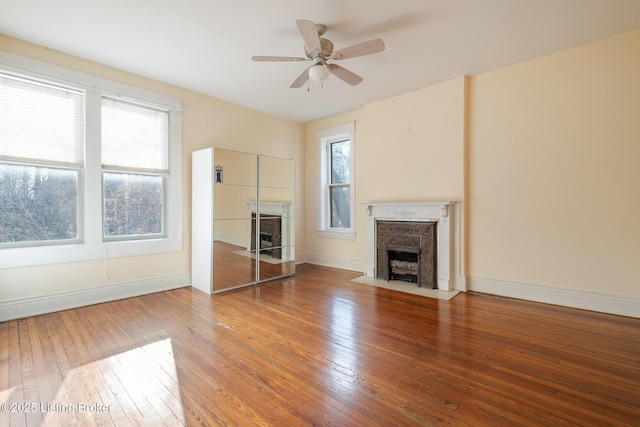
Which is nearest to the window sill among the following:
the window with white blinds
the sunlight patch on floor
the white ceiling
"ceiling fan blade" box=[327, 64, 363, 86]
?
the sunlight patch on floor

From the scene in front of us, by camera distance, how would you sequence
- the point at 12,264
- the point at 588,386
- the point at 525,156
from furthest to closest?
the point at 525,156 < the point at 12,264 < the point at 588,386

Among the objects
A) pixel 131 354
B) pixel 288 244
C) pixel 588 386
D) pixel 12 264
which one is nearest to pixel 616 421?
pixel 588 386

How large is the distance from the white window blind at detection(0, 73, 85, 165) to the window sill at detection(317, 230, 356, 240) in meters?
3.80

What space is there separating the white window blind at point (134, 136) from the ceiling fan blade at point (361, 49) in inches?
Result: 105

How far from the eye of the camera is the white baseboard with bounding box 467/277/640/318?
292 cm

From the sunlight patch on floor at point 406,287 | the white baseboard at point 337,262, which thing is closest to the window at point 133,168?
the white baseboard at point 337,262

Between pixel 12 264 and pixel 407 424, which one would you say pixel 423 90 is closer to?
pixel 407 424

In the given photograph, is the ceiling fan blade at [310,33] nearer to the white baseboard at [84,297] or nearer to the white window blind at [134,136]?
the white window blind at [134,136]

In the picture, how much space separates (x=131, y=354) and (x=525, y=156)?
4523mm

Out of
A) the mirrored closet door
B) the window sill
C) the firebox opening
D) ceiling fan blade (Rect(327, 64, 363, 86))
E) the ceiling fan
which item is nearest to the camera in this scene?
the ceiling fan

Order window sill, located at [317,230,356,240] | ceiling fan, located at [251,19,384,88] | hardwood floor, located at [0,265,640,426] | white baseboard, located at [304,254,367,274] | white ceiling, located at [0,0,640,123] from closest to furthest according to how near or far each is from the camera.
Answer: hardwood floor, located at [0,265,640,426] < ceiling fan, located at [251,19,384,88] < white ceiling, located at [0,0,640,123] < white baseboard, located at [304,254,367,274] < window sill, located at [317,230,356,240]

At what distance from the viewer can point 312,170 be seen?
5.80 m

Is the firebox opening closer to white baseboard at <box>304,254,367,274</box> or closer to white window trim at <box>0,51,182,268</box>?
white baseboard at <box>304,254,367,274</box>

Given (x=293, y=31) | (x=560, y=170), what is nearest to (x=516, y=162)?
(x=560, y=170)
